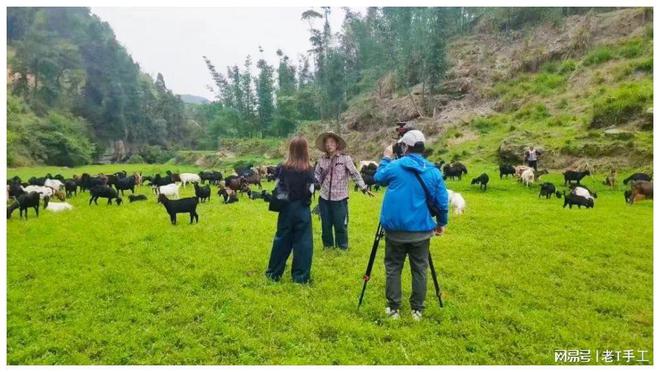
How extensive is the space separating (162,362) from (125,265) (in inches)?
140

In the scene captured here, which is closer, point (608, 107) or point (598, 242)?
point (598, 242)

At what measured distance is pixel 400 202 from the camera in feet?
15.8

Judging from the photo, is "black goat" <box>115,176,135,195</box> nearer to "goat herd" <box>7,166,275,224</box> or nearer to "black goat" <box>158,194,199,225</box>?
"goat herd" <box>7,166,275,224</box>

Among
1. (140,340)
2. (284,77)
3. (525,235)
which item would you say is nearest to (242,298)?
A: (140,340)

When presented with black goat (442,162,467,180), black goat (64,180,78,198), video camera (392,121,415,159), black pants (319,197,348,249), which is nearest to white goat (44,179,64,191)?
black goat (64,180,78,198)

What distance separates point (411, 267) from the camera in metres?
5.10

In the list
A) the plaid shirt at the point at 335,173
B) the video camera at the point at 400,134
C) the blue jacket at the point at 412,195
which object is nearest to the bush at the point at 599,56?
the plaid shirt at the point at 335,173

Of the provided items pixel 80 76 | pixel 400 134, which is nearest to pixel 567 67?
pixel 400 134

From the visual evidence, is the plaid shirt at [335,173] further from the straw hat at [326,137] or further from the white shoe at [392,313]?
the white shoe at [392,313]

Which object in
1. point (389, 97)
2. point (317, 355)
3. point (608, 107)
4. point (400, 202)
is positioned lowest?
point (317, 355)

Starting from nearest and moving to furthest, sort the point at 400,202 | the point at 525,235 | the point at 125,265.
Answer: the point at 400,202 < the point at 125,265 < the point at 525,235

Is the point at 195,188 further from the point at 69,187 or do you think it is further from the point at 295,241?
the point at 295,241

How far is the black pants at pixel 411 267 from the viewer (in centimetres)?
495

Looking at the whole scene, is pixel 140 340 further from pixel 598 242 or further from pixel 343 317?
pixel 598 242
